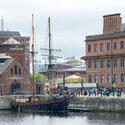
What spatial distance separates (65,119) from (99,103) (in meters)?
8.24

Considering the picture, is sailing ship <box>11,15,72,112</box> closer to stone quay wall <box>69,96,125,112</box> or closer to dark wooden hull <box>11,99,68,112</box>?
dark wooden hull <box>11,99,68,112</box>

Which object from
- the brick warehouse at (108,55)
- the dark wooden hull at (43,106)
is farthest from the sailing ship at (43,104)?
the brick warehouse at (108,55)

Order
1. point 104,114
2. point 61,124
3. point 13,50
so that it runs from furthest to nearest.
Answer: point 13,50
point 104,114
point 61,124

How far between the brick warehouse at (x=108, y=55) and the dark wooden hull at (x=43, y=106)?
13880 millimetres

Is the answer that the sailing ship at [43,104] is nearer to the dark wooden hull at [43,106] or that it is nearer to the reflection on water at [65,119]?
the dark wooden hull at [43,106]

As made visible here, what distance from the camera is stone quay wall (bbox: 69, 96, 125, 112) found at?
10183 cm

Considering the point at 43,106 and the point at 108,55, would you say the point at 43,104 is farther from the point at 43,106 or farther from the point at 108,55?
the point at 108,55

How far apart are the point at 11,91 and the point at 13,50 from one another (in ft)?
61.4

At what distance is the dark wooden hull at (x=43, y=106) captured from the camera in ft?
370

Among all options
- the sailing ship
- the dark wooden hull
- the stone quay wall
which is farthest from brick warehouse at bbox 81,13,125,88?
the dark wooden hull

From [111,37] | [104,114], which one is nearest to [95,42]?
[111,37]

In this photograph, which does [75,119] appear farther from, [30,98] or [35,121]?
[30,98]

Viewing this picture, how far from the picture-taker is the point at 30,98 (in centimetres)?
12094

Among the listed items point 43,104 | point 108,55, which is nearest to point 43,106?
point 43,104
